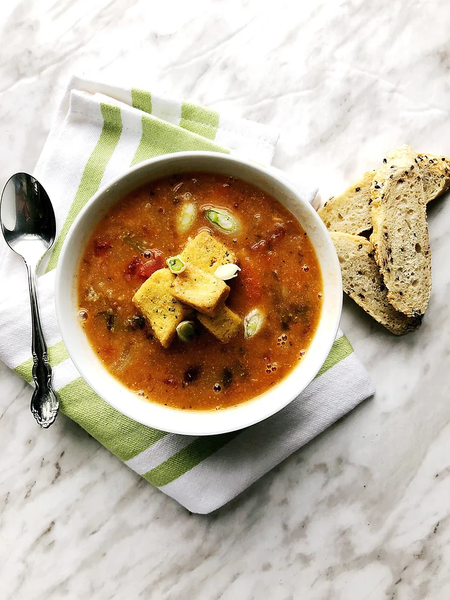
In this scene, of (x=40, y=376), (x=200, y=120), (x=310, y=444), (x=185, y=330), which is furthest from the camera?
(x=310, y=444)

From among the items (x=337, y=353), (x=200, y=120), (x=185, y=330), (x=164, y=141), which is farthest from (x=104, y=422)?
(x=200, y=120)

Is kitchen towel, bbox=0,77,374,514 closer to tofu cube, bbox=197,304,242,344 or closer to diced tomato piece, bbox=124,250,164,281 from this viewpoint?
diced tomato piece, bbox=124,250,164,281

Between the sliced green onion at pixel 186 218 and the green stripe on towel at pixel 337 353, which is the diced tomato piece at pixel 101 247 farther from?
the green stripe on towel at pixel 337 353

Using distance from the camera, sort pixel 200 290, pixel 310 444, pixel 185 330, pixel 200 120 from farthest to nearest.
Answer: pixel 310 444 → pixel 200 120 → pixel 185 330 → pixel 200 290

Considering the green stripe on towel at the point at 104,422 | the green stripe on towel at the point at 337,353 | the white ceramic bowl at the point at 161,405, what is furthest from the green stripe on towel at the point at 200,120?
the green stripe on towel at the point at 104,422

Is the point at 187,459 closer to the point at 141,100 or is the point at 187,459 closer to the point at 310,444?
the point at 310,444

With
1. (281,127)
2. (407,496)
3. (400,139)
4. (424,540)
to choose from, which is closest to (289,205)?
(281,127)
